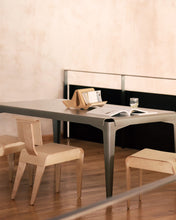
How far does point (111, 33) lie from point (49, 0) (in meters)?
1.18

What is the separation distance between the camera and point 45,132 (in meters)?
6.62

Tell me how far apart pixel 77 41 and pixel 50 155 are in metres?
3.51

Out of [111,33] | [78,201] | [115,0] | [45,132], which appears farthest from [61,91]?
[78,201]

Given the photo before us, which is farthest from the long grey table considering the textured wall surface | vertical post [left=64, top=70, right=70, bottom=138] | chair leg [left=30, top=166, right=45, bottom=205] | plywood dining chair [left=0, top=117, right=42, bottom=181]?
vertical post [left=64, top=70, right=70, bottom=138]

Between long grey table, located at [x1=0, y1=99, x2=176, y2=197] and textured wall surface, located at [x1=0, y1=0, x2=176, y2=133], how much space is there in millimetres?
1831

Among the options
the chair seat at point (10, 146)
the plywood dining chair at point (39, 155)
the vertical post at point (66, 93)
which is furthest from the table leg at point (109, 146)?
the vertical post at point (66, 93)

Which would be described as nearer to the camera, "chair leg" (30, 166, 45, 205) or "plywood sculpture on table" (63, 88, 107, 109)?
"chair leg" (30, 166, 45, 205)

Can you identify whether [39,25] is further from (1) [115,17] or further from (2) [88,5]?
(1) [115,17]

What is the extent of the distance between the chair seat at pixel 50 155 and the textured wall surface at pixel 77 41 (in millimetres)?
2551

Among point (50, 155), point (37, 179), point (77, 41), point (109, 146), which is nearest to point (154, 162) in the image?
point (109, 146)

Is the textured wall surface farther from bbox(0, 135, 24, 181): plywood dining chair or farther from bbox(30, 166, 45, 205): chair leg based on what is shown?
bbox(30, 166, 45, 205): chair leg

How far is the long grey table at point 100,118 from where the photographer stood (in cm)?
359

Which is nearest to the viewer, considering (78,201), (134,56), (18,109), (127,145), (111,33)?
(78,201)

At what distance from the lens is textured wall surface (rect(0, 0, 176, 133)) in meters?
6.18
